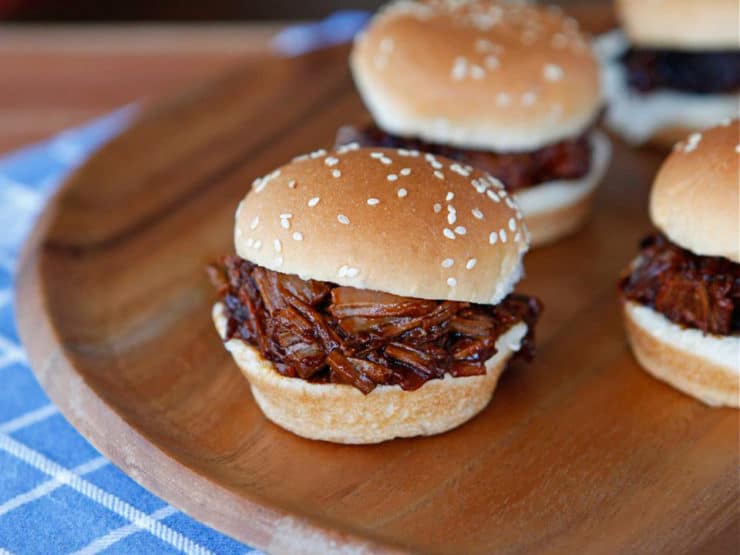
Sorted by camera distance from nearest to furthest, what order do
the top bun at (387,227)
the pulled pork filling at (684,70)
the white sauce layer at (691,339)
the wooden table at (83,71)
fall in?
1. the top bun at (387,227)
2. the white sauce layer at (691,339)
3. the pulled pork filling at (684,70)
4. the wooden table at (83,71)

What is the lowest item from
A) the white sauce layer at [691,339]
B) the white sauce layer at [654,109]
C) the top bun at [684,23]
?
the white sauce layer at [654,109]

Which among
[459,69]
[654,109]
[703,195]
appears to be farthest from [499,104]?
[654,109]

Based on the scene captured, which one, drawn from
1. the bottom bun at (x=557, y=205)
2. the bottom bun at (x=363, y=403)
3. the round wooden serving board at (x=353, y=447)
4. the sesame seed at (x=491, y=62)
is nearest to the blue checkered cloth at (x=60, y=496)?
the round wooden serving board at (x=353, y=447)

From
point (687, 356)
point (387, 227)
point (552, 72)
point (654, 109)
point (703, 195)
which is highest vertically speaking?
point (387, 227)

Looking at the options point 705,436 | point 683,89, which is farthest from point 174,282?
point 683,89

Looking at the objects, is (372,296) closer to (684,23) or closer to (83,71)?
(684,23)

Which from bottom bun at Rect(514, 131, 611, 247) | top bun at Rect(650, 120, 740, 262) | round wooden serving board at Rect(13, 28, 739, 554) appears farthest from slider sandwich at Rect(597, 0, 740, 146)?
top bun at Rect(650, 120, 740, 262)

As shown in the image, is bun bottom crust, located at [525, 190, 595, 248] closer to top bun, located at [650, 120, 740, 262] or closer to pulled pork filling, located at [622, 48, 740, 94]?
top bun, located at [650, 120, 740, 262]

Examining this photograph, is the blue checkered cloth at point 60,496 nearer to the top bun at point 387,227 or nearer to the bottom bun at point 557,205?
the top bun at point 387,227
